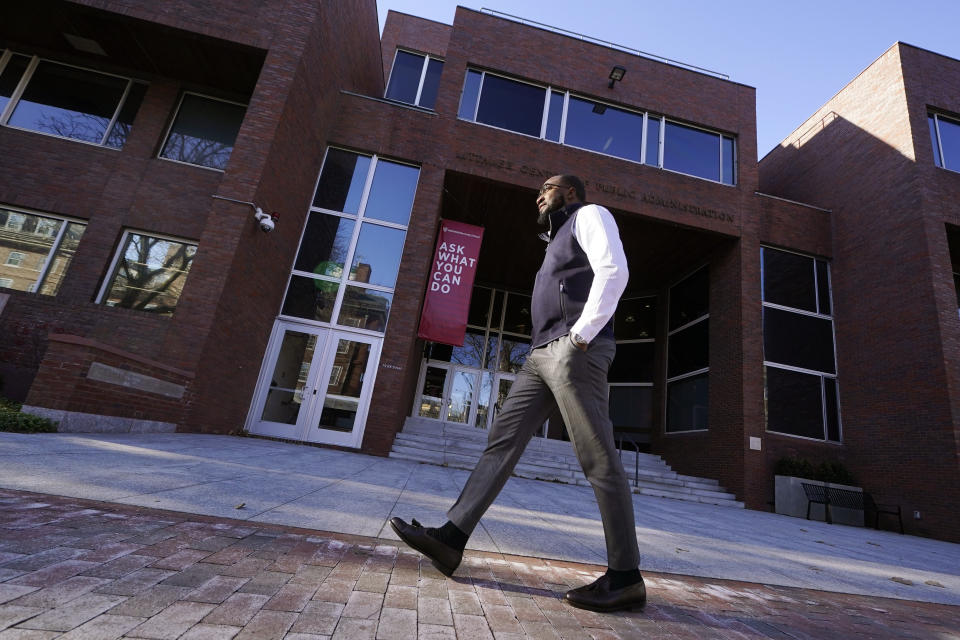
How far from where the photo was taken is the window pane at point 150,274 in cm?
902

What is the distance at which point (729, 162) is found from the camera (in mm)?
12727

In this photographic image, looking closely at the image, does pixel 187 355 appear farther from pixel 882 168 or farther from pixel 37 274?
pixel 882 168

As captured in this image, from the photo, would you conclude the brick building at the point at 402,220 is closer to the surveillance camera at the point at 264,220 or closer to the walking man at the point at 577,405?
the surveillance camera at the point at 264,220

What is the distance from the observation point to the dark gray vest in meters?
2.22

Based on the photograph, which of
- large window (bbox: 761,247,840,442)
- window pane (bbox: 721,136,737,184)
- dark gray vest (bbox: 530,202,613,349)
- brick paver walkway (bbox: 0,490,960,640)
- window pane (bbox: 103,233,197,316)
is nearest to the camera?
brick paver walkway (bbox: 0,490,960,640)

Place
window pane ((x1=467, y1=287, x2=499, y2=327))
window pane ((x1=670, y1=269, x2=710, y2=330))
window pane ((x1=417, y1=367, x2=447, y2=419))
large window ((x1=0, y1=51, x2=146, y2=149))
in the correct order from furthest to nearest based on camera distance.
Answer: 1. window pane ((x1=467, y1=287, x2=499, y2=327))
2. window pane ((x1=417, y1=367, x2=447, y2=419))
3. window pane ((x1=670, y1=269, x2=710, y2=330))
4. large window ((x1=0, y1=51, x2=146, y2=149))

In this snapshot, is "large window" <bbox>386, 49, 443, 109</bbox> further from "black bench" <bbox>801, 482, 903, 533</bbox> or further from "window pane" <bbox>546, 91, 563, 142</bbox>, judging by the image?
"black bench" <bbox>801, 482, 903, 533</bbox>

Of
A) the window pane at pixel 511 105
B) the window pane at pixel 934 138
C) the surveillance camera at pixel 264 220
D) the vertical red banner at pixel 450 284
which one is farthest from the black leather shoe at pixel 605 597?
the window pane at pixel 934 138

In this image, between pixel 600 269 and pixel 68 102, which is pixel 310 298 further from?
pixel 600 269

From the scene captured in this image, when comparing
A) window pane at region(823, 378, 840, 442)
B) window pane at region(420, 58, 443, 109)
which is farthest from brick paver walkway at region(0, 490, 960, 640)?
window pane at region(420, 58, 443, 109)

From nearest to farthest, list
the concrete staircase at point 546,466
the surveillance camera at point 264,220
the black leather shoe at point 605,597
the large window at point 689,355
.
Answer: the black leather shoe at point 605,597
the surveillance camera at point 264,220
the concrete staircase at point 546,466
the large window at point 689,355

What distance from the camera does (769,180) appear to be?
653 inches

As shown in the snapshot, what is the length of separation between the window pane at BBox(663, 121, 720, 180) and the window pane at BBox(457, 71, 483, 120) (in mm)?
5525

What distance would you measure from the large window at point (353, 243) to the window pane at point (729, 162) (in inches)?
346
